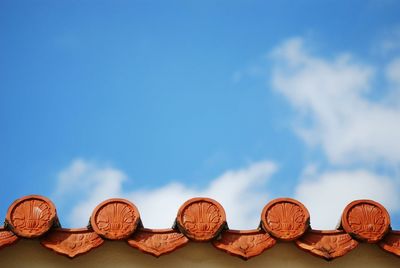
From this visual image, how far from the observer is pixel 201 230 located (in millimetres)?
3234

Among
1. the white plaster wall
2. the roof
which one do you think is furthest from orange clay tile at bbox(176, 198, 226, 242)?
the white plaster wall

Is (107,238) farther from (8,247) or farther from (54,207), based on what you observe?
(8,247)

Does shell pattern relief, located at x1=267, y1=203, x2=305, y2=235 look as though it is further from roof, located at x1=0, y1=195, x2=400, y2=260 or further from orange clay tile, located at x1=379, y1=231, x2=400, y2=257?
orange clay tile, located at x1=379, y1=231, x2=400, y2=257

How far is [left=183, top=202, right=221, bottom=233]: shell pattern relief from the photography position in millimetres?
3230

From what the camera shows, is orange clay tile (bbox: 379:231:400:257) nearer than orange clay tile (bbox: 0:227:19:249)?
No

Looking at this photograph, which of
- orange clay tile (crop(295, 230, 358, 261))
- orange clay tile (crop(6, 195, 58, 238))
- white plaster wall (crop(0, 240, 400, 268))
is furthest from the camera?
white plaster wall (crop(0, 240, 400, 268))

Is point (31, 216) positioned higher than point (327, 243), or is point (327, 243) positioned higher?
point (31, 216)

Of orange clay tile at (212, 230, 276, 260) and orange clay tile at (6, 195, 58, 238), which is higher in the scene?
orange clay tile at (6, 195, 58, 238)

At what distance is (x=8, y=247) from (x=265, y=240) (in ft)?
4.47

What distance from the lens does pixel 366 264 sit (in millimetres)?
3494

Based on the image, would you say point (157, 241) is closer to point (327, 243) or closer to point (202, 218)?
point (202, 218)

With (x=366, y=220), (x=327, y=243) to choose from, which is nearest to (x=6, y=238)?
(x=327, y=243)

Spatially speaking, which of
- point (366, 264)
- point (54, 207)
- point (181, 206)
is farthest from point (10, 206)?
point (366, 264)

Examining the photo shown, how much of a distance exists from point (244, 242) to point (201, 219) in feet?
0.86
